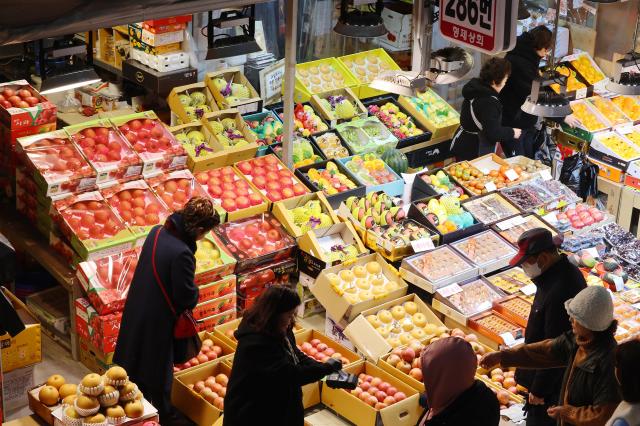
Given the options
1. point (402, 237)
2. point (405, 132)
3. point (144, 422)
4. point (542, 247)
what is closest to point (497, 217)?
point (402, 237)

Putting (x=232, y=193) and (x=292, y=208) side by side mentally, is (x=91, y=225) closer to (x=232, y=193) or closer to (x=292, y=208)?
(x=232, y=193)

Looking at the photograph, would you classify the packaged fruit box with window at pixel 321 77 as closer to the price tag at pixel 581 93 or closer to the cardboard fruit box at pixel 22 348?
the price tag at pixel 581 93

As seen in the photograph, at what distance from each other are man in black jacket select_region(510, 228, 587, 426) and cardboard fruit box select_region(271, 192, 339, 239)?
234 cm

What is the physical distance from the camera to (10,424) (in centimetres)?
579

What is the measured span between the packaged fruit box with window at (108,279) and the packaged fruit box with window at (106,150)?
2.41ft

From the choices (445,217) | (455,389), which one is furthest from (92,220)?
(455,389)

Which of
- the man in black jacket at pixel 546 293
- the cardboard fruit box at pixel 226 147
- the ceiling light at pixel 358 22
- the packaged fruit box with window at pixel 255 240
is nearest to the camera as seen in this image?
the man in black jacket at pixel 546 293

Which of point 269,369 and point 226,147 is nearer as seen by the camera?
point 269,369

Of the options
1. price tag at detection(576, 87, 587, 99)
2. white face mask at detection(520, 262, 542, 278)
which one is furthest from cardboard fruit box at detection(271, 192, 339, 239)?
price tag at detection(576, 87, 587, 99)

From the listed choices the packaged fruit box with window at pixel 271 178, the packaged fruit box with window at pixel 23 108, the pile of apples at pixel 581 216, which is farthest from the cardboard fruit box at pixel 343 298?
the packaged fruit box with window at pixel 23 108

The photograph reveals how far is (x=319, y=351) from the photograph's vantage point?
7148 mm

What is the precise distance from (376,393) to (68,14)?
3296 millimetres

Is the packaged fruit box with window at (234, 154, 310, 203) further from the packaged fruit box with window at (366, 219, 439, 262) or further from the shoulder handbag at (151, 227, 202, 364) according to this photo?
the shoulder handbag at (151, 227, 202, 364)

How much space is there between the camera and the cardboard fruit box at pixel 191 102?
30.2 ft
